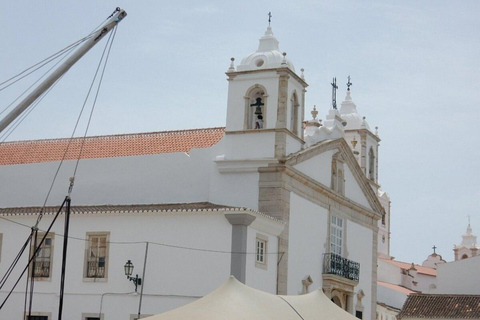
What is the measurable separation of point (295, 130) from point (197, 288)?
6420 millimetres

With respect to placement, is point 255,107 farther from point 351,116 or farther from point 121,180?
point 351,116

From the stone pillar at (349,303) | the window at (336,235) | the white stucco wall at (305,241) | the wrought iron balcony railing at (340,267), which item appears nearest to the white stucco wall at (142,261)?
the white stucco wall at (305,241)

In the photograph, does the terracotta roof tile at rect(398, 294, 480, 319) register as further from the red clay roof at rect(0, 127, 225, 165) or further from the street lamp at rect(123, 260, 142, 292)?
the street lamp at rect(123, 260, 142, 292)

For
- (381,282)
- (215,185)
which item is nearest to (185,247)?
(215,185)

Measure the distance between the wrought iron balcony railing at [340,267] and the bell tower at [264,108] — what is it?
12.7 ft

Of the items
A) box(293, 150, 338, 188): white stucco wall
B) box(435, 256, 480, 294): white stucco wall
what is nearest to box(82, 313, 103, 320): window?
box(293, 150, 338, 188): white stucco wall

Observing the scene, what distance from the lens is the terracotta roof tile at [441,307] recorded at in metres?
46.6

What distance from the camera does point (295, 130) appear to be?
28.9 metres

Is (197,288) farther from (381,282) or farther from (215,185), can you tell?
(381,282)

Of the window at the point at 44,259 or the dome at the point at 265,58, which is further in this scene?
the dome at the point at 265,58

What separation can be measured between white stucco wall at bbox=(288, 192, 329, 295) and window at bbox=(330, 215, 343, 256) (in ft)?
2.03

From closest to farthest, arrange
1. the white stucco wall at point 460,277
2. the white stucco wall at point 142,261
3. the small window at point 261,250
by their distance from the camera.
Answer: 1. the white stucco wall at point 142,261
2. the small window at point 261,250
3. the white stucco wall at point 460,277

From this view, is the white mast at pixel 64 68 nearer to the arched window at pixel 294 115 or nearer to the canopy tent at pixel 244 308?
the canopy tent at pixel 244 308

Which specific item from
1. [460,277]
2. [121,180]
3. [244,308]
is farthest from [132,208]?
[460,277]
